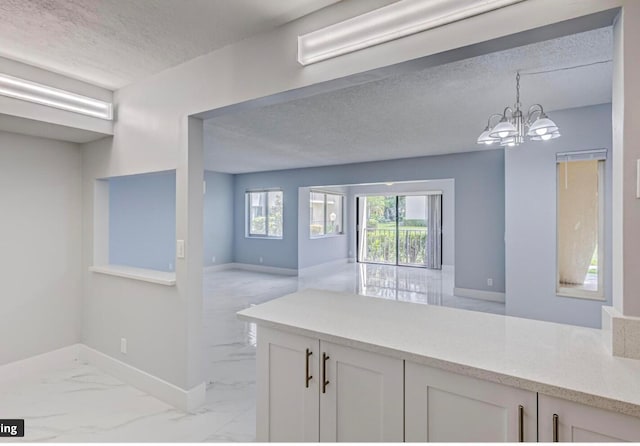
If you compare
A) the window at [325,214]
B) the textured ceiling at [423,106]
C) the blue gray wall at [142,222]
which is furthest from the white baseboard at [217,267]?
the textured ceiling at [423,106]

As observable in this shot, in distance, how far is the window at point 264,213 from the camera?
27.3ft

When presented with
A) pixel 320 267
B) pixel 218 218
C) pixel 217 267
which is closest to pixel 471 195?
pixel 320 267

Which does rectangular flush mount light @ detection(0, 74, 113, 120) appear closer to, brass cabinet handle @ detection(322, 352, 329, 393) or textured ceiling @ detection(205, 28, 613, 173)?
textured ceiling @ detection(205, 28, 613, 173)

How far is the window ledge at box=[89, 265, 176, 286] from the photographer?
8.33 ft

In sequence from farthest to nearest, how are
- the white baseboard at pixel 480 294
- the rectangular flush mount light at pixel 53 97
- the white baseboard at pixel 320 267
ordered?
the white baseboard at pixel 320 267 → the white baseboard at pixel 480 294 → the rectangular flush mount light at pixel 53 97

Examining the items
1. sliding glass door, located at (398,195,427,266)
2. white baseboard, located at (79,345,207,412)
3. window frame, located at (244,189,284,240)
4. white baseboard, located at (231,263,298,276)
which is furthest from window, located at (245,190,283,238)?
white baseboard, located at (79,345,207,412)

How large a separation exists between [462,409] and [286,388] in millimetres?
808

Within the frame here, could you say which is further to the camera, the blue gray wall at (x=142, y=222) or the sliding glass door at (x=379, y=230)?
the sliding glass door at (x=379, y=230)

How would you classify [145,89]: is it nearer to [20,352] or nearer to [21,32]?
[21,32]

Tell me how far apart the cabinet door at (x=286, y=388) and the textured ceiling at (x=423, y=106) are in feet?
7.32

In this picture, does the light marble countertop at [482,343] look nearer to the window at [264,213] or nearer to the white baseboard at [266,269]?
the white baseboard at [266,269]

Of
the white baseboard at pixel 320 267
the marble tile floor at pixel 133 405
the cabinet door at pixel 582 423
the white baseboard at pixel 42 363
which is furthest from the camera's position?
the white baseboard at pixel 320 267

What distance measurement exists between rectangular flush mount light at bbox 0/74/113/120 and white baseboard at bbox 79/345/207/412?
7.16 ft

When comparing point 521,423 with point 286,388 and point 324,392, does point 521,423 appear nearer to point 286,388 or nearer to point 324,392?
point 324,392
